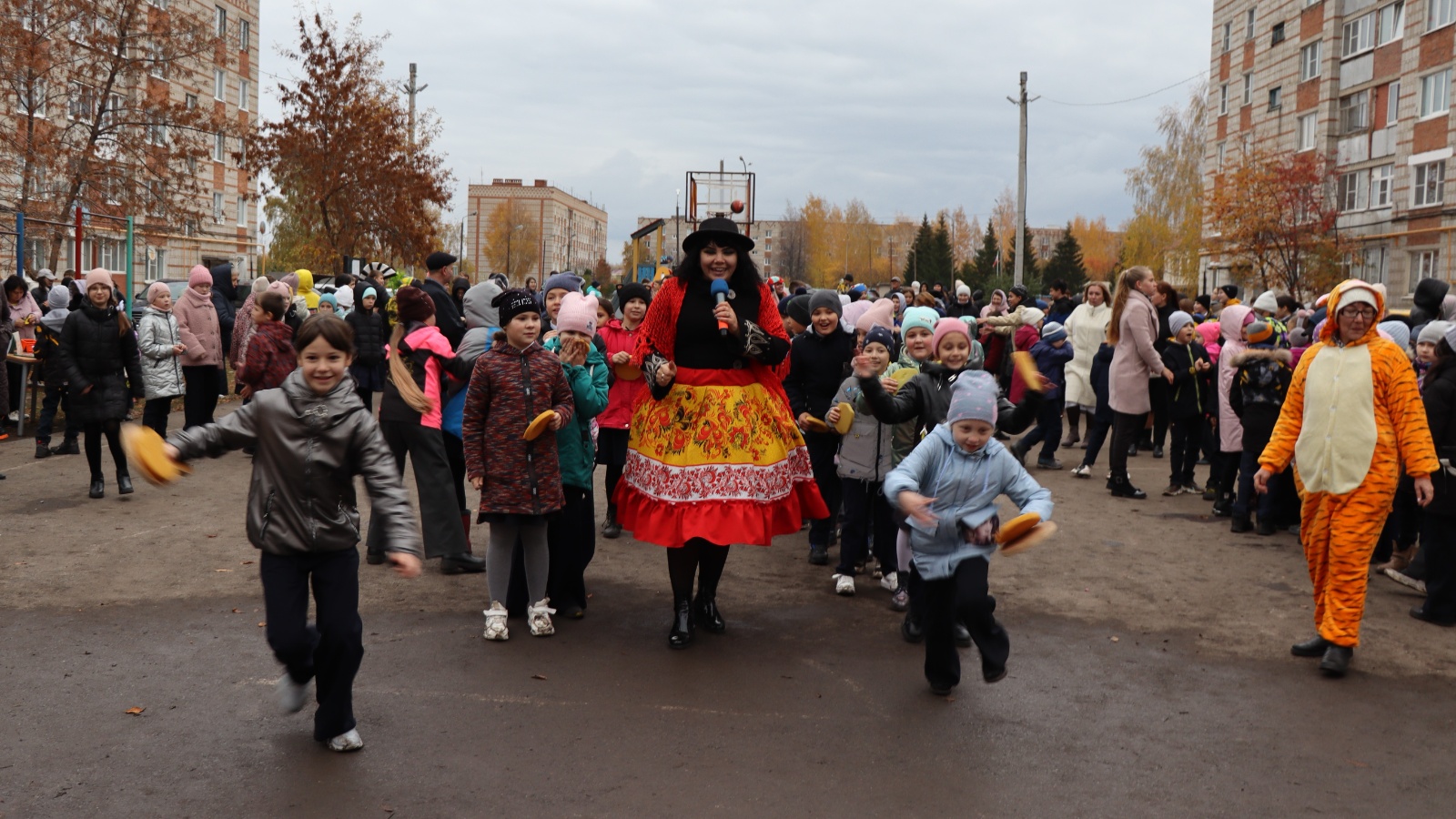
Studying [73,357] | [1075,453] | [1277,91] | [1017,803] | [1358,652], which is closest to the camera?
[1017,803]

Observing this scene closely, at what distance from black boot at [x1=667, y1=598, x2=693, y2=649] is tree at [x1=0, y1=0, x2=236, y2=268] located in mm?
20903

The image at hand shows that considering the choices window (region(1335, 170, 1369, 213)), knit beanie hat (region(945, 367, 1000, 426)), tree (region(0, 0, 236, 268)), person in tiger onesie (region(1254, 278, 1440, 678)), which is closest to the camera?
knit beanie hat (region(945, 367, 1000, 426))

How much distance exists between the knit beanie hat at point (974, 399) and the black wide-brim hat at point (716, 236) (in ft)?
4.86

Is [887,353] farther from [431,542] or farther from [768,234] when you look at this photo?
[768,234]

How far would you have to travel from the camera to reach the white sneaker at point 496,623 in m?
6.44

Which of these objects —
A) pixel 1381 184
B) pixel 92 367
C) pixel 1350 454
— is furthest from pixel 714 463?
pixel 1381 184

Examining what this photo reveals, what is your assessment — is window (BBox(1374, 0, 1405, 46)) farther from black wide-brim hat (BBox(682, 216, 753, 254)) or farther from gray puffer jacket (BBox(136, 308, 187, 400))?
black wide-brim hat (BBox(682, 216, 753, 254))

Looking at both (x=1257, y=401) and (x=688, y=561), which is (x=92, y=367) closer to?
(x=688, y=561)

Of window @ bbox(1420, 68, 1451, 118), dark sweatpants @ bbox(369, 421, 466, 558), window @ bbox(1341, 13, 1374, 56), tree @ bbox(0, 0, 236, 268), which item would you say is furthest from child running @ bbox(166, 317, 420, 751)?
window @ bbox(1341, 13, 1374, 56)

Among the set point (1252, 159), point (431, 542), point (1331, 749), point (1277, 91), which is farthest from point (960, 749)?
point (1277, 91)

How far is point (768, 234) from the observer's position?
192375mm

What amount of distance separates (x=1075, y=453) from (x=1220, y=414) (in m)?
4.47

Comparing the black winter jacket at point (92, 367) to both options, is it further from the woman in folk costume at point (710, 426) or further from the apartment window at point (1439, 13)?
the apartment window at point (1439, 13)

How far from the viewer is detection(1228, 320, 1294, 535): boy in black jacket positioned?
984 cm
